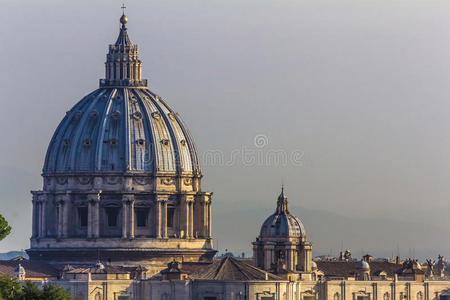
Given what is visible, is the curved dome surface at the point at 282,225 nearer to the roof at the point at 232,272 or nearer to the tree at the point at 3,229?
the roof at the point at 232,272

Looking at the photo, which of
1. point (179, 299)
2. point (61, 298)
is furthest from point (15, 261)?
point (61, 298)

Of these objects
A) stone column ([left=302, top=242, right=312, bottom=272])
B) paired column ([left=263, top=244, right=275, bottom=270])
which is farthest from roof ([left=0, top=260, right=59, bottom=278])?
stone column ([left=302, top=242, right=312, bottom=272])

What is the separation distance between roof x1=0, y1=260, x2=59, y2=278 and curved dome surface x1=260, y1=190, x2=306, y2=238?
56.6 feet

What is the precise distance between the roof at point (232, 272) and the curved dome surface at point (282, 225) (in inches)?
350

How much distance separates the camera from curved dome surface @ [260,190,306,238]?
19750 cm

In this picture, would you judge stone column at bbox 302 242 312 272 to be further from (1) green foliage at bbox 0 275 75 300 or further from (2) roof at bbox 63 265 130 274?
(1) green foliage at bbox 0 275 75 300

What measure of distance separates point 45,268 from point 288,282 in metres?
21.6

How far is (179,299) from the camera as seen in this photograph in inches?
7372

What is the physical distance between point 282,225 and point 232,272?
12.1m

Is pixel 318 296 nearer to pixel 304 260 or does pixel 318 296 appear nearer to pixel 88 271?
pixel 304 260

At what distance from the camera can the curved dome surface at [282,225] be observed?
198m

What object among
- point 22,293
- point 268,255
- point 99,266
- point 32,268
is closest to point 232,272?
point 268,255

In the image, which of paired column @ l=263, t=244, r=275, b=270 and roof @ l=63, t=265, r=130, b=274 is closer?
roof @ l=63, t=265, r=130, b=274

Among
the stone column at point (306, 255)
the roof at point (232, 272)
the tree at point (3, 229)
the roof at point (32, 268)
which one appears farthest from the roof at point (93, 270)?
the tree at point (3, 229)
